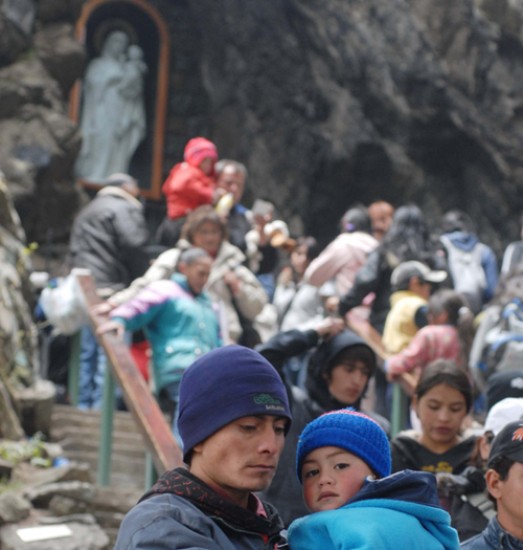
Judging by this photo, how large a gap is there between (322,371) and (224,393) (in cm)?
236

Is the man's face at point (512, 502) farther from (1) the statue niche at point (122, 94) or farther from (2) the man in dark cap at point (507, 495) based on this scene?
(1) the statue niche at point (122, 94)

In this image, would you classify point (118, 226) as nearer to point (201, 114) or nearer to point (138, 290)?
point (138, 290)

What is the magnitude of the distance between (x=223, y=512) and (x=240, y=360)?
0.33 metres

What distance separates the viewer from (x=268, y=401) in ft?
8.11

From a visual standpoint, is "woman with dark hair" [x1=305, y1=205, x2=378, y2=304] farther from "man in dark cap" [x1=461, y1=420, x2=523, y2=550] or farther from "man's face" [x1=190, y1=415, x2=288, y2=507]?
"man's face" [x1=190, y1=415, x2=288, y2=507]

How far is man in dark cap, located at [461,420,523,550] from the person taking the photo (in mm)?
3357

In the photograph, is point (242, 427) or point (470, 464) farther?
point (470, 464)

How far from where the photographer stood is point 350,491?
2668 millimetres

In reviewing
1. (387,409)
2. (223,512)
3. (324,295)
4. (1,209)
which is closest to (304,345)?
(223,512)

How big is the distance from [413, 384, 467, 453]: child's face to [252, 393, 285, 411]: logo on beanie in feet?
6.78

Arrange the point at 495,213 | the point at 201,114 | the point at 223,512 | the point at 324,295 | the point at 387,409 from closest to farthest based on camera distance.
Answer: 1. the point at 223,512
2. the point at 387,409
3. the point at 324,295
4. the point at 495,213
5. the point at 201,114

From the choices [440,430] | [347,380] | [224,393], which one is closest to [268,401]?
[224,393]

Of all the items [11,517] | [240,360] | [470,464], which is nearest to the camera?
[240,360]

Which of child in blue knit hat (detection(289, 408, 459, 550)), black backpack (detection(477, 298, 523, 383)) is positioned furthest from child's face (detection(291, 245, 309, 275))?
child in blue knit hat (detection(289, 408, 459, 550))
